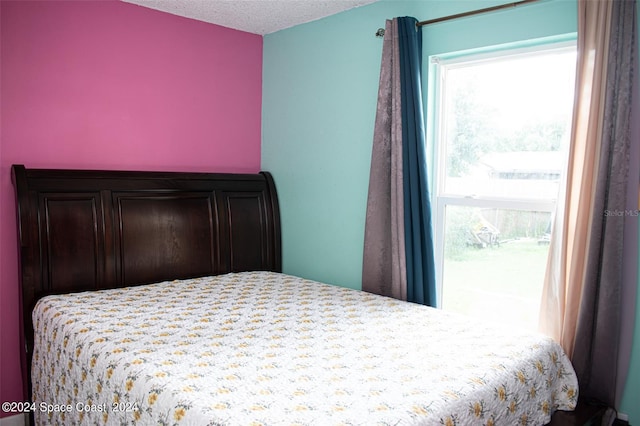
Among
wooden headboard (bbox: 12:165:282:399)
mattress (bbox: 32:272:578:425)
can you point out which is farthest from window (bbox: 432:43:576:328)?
wooden headboard (bbox: 12:165:282:399)

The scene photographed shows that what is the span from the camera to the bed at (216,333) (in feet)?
5.42

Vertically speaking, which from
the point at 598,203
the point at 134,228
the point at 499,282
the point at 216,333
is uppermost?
the point at 598,203

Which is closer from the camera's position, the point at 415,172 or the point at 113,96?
the point at 415,172

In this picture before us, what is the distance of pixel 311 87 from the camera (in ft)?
11.3

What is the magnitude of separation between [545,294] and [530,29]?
48.0 inches

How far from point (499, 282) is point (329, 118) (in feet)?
4.72

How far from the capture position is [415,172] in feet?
8.93

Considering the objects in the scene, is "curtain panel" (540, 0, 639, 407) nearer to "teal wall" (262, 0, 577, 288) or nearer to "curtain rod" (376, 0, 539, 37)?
"curtain rod" (376, 0, 539, 37)

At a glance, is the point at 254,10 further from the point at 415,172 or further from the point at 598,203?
the point at 598,203

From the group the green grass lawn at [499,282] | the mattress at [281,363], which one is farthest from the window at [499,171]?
the mattress at [281,363]

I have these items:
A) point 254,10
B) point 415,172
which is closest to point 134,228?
point 254,10

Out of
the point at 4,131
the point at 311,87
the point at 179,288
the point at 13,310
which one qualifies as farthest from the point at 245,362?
the point at 311,87

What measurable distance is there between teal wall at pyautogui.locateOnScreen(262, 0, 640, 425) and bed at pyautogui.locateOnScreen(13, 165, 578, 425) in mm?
249

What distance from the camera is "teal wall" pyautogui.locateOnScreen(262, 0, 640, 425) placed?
2.83m
